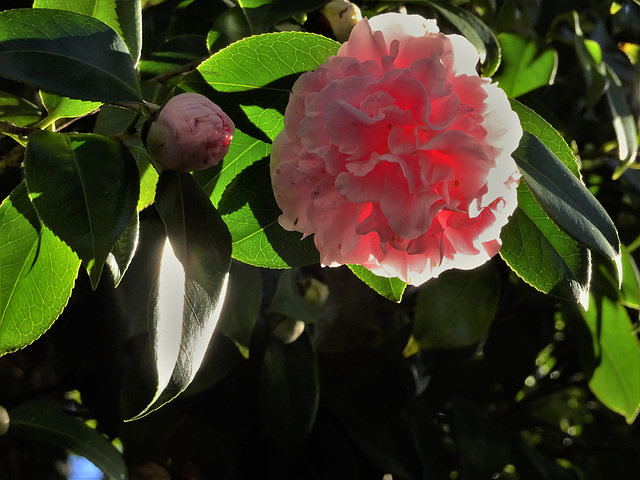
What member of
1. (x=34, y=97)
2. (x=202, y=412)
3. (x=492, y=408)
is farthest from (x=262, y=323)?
(x=492, y=408)

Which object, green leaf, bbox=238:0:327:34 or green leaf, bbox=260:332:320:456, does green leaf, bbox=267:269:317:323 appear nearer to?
green leaf, bbox=260:332:320:456

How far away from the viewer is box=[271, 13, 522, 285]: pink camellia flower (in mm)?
499

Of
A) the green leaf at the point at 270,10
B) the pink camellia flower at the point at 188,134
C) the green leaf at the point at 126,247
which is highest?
the pink camellia flower at the point at 188,134

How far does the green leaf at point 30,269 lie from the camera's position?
0.59 metres

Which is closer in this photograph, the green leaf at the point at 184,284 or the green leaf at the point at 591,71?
the green leaf at the point at 184,284

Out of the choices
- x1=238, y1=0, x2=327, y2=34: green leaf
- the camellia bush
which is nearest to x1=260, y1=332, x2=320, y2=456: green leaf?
the camellia bush

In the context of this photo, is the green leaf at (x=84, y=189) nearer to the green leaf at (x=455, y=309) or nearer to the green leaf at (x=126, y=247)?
the green leaf at (x=126, y=247)

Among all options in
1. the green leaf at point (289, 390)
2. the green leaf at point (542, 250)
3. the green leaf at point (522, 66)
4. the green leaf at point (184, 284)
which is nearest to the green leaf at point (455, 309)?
the green leaf at point (289, 390)

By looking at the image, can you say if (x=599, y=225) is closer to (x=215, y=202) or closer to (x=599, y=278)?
(x=215, y=202)

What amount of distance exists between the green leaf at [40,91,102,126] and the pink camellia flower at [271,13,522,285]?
0.61 feet

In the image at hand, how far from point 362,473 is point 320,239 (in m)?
0.74

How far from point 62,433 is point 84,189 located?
1.65 ft

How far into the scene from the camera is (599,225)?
0.56m

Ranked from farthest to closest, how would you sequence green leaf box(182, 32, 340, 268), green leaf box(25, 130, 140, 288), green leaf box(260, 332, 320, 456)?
green leaf box(260, 332, 320, 456)
green leaf box(182, 32, 340, 268)
green leaf box(25, 130, 140, 288)
